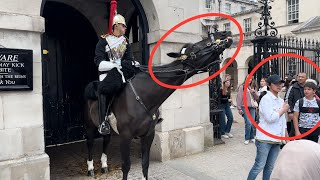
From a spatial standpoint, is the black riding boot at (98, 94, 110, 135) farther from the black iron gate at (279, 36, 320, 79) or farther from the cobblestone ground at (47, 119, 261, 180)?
the black iron gate at (279, 36, 320, 79)

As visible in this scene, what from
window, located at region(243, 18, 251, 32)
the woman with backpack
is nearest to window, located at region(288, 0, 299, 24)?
window, located at region(243, 18, 251, 32)

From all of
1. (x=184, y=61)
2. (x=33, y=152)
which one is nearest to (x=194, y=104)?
(x=184, y=61)

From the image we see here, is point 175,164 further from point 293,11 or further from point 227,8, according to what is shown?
point 227,8

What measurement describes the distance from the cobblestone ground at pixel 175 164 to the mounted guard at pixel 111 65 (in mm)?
1713

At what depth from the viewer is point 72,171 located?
6.24 meters

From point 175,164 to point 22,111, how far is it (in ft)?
11.0

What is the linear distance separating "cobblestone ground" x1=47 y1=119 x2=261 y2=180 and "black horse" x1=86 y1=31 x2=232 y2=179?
1.23 m

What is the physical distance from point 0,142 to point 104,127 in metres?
1.68

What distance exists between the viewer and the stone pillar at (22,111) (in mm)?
4703

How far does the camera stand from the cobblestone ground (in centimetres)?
583

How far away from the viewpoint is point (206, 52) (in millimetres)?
4176

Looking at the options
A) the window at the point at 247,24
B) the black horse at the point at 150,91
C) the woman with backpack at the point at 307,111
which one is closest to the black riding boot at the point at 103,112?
the black horse at the point at 150,91

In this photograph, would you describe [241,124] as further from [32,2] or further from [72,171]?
[32,2]

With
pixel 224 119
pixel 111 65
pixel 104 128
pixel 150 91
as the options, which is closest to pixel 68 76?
pixel 104 128
